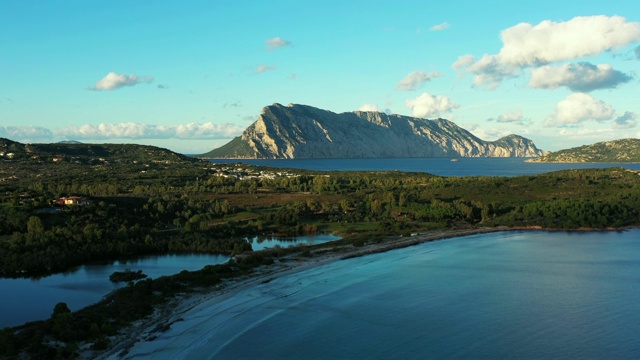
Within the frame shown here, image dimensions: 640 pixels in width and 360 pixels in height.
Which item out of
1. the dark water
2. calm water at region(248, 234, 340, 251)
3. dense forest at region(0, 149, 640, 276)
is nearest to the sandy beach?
the dark water

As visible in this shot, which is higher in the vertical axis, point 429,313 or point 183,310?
point 183,310

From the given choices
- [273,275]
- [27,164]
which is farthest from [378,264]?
[27,164]

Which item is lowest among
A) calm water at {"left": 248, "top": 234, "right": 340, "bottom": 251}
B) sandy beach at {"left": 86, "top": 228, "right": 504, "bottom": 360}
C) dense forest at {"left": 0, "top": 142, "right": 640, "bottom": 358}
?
calm water at {"left": 248, "top": 234, "right": 340, "bottom": 251}

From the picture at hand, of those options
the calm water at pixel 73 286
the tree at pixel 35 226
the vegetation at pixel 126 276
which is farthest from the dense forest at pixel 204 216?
the vegetation at pixel 126 276

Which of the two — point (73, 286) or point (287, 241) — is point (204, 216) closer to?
point (287, 241)

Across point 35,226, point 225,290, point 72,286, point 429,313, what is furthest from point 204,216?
point 429,313

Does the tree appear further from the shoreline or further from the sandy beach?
the sandy beach
